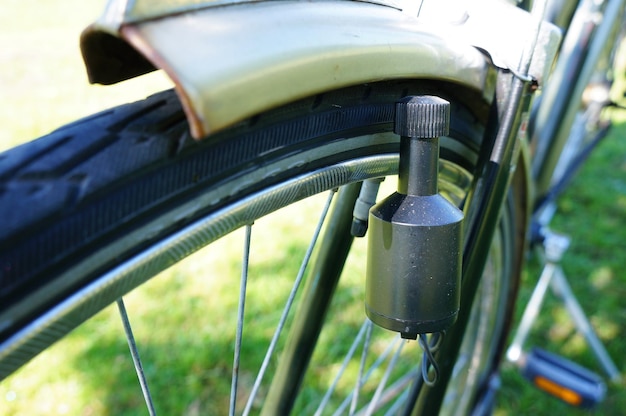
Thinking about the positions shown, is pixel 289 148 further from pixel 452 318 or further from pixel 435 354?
pixel 435 354

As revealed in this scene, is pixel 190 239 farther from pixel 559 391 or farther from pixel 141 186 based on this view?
pixel 559 391

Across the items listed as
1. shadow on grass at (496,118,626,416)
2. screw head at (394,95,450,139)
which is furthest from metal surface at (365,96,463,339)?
shadow on grass at (496,118,626,416)

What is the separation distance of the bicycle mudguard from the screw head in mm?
30

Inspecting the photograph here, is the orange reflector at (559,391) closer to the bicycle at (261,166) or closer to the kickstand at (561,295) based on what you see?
the kickstand at (561,295)

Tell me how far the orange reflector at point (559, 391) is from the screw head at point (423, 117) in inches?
38.1

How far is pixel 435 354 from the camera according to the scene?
67 centimetres

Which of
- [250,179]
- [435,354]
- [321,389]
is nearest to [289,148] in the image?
[250,179]

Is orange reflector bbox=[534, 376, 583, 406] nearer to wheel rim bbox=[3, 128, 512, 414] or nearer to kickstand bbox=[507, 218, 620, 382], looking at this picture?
kickstand bbox=[507, 218, 620, 382]

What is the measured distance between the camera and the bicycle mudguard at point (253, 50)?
35cm

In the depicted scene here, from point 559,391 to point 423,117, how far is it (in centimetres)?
100

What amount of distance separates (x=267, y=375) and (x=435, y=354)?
2.66ft

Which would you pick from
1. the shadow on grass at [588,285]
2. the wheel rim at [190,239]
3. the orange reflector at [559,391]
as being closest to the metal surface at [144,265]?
the wheel rim at [190,239]

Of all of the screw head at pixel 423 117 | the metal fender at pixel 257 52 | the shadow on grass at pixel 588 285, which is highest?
the metal fender at pixel 257 52

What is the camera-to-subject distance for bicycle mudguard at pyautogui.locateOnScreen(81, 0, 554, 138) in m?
0.35
